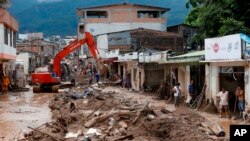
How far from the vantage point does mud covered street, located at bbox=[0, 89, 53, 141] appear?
1912 cm

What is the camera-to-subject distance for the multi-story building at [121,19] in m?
66.2

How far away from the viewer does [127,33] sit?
53438mm

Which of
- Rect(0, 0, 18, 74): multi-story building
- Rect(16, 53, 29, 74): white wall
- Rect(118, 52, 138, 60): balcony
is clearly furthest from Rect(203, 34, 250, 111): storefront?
Rect(16, 53, 29, 74): white wall

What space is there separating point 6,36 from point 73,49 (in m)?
6.33

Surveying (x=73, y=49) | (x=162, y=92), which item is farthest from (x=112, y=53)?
(x=162, y=92)

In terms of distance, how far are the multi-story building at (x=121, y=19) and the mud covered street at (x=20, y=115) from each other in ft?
105

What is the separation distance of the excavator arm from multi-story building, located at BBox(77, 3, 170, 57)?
80.1 feet

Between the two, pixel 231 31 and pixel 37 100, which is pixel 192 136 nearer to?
pixel 231 31

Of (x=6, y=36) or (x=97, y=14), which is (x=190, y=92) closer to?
(x=6, y=36)

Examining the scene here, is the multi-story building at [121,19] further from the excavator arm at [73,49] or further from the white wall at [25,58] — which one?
the excavator arm at [73,49]

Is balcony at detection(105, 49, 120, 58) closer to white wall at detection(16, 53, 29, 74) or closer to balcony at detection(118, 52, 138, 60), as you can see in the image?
balcony at detection(118, 52, 138, 60)

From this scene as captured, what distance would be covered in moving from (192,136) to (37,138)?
17.9 feet

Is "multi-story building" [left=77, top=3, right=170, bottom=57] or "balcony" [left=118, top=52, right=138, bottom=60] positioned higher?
"multi-story building" [left=77, top=3, right=170, bottom=57]

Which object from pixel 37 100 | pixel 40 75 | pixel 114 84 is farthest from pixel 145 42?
pixel 37 100
